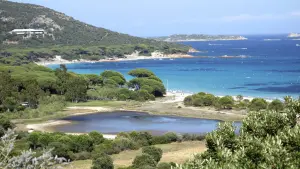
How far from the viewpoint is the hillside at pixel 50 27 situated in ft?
431

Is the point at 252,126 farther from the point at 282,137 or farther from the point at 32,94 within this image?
the point at 32,94

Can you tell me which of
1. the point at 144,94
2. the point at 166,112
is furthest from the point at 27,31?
the point at 166,112

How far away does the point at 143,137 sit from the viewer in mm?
30453

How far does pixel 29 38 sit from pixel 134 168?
116180mm

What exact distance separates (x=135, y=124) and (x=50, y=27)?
115m

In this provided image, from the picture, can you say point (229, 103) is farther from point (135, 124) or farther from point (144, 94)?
point (135, 124)

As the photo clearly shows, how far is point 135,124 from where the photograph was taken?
39562 millimetres

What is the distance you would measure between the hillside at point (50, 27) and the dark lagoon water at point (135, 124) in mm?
88595

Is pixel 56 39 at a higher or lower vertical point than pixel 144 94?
higher

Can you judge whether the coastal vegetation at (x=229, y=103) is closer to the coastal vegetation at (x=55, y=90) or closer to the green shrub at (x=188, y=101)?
the green shrub at (x=188, y=101)

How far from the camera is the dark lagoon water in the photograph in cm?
3691

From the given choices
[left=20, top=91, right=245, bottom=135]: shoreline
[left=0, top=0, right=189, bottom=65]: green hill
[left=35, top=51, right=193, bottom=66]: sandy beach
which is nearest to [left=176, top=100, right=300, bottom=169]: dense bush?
[left=20, top=91, right=245, bottom=135]: shoreline

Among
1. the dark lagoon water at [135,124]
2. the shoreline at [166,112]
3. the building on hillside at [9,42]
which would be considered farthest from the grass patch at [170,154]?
the building on hillside at [9,42]

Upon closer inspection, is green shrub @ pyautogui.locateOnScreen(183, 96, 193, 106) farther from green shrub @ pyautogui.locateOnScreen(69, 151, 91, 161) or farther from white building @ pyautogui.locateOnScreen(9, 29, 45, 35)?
white building @ pyautogui.locateOnScreen(9, 29, 45, 35)
